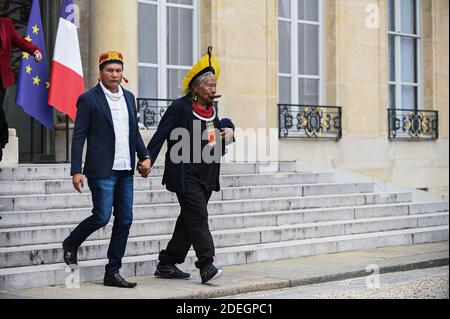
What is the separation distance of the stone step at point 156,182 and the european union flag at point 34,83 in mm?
1101

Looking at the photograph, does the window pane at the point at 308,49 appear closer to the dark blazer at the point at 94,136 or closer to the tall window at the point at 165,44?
the tall window at the point at 165,44

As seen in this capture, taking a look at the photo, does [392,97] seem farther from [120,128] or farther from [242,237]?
[120,128]

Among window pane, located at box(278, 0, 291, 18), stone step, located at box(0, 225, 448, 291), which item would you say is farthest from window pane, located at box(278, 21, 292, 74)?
stone step, located at box(0, 225, 448, 291)

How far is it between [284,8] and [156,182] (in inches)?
218

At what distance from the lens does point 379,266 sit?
32.1 feet

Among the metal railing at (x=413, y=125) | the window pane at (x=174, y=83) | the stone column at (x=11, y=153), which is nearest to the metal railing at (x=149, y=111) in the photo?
the window pane at (x=174, y=83)

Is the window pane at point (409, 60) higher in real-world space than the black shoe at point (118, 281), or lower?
higher

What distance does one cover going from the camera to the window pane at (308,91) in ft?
52.2

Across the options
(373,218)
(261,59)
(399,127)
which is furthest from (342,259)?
(399,127)

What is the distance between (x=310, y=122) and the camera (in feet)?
51.3

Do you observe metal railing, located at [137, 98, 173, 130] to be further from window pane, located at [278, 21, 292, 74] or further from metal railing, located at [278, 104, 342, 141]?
window pane, located at [278, 21, 292, 74]

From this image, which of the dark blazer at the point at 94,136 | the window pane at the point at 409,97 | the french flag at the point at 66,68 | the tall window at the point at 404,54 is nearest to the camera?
the dark blazer at the point at 94,136

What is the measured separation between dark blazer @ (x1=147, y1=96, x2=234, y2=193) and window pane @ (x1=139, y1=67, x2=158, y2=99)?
5.56m
